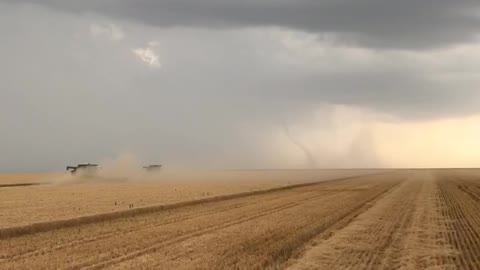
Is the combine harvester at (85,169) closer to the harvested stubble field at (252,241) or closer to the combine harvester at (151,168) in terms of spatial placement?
the combine harvester at (151,168)

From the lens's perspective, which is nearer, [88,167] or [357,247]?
[357,247]

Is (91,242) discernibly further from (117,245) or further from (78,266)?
(78,266)

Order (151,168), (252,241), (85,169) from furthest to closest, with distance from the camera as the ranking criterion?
(151,168)
(85,169)
(252,241)

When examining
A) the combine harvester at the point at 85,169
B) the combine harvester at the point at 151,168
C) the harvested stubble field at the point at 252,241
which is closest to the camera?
the harvested stubble field at the point at 252,241

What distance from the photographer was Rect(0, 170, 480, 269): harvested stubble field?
50.4 feet

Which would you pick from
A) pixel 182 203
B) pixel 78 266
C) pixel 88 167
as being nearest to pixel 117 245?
pixel 78 266

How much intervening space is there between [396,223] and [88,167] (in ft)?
270

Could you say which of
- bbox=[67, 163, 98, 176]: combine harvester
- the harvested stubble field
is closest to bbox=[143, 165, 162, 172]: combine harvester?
bbox=[67, 163, 98, 176]: combine harvester

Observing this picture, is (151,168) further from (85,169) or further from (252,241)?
(252,241)

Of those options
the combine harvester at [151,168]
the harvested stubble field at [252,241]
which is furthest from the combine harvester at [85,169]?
the harvested stubble field at [252,241]

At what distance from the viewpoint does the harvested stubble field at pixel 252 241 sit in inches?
605

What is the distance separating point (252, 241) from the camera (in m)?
19.2

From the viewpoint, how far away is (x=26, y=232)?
22.2 metres

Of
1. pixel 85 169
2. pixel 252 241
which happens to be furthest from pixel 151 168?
pixel 252 241
